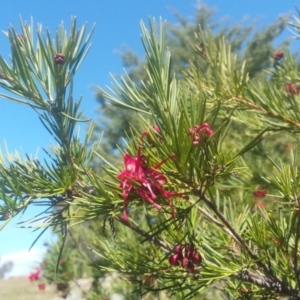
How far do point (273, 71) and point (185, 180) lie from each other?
2.28 ft

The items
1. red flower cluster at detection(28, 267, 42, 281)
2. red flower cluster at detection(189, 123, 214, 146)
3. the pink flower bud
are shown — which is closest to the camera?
red flower cluster at detection(189, 123, 214, 146)

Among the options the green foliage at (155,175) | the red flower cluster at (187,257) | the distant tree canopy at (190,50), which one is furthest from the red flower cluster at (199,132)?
the distant tree canopy at (190,50)

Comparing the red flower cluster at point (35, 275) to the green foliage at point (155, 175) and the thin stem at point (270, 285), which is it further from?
the thin stem at point (270, 285)

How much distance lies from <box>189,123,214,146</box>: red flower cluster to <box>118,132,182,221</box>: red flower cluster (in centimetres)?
2

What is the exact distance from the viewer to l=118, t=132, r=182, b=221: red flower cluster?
1.21ft

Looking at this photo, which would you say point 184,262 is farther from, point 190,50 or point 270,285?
point 190,50

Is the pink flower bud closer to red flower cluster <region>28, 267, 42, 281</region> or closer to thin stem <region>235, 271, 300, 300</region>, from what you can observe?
thin stem <region>235, 271, 300, 300</region>

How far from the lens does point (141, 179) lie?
372mm

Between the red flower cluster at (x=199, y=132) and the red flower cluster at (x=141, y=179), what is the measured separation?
0.02 meters

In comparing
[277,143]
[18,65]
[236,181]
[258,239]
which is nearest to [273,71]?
[236,181]

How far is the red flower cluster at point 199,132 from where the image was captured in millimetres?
361

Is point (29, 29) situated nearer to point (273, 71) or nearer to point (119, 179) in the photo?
point (119, 179)

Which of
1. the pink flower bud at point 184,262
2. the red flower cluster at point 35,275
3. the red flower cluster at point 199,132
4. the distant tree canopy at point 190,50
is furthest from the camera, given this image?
the distant tree canopy at point 190,50

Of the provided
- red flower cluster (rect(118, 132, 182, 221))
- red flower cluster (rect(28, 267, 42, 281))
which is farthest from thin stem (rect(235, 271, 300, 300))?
red flower cluster (rect(28, 267, 42, 281))
